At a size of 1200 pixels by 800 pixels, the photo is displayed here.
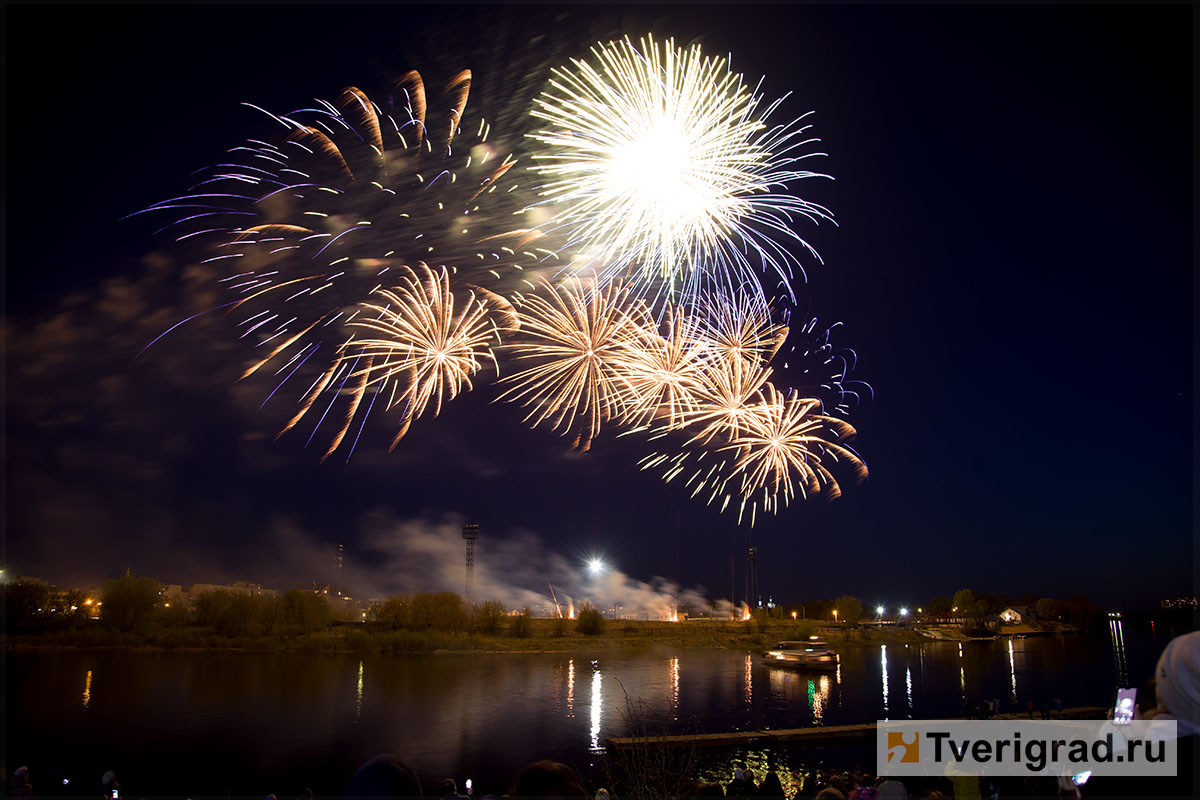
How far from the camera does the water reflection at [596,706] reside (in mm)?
26894

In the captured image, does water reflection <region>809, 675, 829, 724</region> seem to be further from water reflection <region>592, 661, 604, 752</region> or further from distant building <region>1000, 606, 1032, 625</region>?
distant building <region>1000, 606, 1032, 625</region>

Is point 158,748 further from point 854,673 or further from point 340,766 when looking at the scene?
point 854,673

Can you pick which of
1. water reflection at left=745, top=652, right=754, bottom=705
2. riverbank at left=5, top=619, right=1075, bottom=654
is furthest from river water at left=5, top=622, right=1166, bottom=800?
riverbank at left=5, top=619, right=1075, bottom=654

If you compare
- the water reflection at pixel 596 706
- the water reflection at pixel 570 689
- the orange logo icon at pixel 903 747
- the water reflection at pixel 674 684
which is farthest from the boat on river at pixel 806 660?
the orange logo icon at pixel 903 747

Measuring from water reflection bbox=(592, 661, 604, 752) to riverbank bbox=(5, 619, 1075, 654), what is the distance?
24.8 meters

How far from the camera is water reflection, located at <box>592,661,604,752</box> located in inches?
1059

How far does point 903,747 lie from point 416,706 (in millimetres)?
28709

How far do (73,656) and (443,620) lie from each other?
1532 inches

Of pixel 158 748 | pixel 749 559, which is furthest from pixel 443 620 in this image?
pixel 158 748

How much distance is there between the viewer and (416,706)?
37750mm

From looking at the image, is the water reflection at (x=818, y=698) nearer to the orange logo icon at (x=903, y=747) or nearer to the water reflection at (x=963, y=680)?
the water reflection at (x=963, y=680)

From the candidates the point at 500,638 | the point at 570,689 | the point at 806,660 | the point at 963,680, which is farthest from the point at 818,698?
the point at 500,638

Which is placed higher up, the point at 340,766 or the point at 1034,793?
the point at 1034,793

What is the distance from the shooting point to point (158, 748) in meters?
26.5
